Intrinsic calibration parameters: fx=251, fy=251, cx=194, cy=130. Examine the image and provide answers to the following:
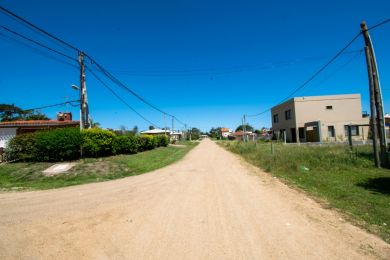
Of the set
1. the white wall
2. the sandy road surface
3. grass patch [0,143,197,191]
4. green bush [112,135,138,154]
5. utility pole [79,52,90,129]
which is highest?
utility pole [79,52,90,129]

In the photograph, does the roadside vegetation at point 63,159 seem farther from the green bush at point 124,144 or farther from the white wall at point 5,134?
the white wall at point 5,134

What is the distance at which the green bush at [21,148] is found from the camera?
49.2 ft

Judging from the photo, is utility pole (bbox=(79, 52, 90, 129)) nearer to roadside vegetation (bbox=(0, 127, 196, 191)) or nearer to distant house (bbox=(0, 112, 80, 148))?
roadside vegetation (bbox=(0, 127, 196, 191))

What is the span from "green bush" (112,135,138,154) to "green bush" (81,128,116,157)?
2.23ft

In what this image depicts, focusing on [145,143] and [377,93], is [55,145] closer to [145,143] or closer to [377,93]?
[145,143]

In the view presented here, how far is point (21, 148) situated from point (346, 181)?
17344 mm

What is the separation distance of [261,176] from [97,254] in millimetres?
8720

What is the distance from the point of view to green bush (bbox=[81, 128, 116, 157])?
1612 centimetres

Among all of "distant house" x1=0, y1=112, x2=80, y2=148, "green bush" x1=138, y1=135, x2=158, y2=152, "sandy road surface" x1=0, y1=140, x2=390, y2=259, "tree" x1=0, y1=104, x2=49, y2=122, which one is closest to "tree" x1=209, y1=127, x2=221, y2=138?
"tree" x1=0, y1=104, x2=49, y2=122

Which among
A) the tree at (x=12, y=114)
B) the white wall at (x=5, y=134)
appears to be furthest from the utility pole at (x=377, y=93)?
the tree at (x=12, y=114)

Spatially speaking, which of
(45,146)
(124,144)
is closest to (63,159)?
(45,146)

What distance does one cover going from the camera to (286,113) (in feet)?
143

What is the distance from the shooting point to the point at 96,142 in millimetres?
16797

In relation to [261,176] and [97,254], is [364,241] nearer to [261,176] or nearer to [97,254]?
[97,254]
